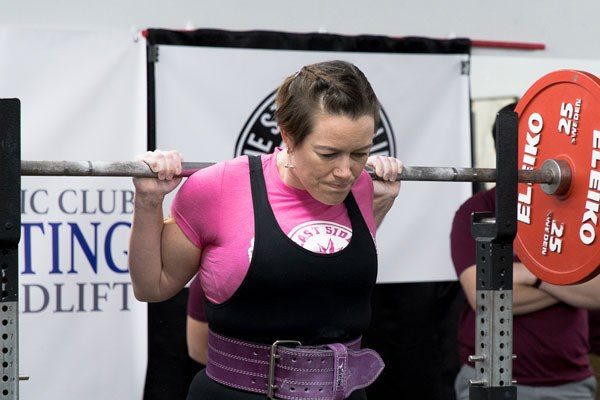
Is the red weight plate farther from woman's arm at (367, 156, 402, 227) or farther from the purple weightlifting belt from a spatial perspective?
the purple weightlifting belt

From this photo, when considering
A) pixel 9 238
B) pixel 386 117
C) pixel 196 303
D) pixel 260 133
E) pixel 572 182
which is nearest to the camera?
pixel 9 238

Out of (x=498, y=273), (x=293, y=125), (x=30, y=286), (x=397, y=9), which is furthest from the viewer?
(x=397, y=9)

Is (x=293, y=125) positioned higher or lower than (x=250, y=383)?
higher

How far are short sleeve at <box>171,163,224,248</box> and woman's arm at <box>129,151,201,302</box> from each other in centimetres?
2

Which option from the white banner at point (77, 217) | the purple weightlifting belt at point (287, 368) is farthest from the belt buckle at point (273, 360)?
the white banner at point (77, 217)

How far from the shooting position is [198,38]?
138 inches

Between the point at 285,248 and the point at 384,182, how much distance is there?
0.40m

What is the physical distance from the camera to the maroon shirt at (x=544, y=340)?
3236mm

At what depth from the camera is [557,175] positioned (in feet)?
8.28

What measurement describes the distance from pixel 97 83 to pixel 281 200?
142cm

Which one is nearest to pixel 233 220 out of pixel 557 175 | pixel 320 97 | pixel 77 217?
pixel 320 97

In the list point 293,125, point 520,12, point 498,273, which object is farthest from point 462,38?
point 293,125

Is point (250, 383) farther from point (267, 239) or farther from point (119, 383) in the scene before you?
point (119, 383)

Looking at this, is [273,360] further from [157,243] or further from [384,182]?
[384,182]
